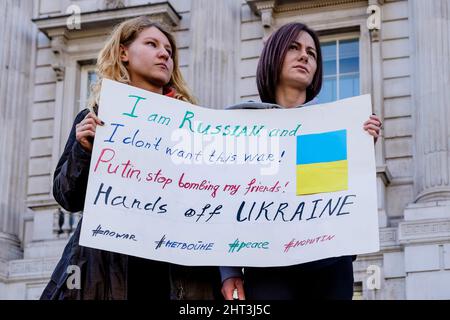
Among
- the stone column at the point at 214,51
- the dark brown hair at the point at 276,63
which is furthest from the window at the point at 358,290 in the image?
the dark brown hair at the point at 276,63

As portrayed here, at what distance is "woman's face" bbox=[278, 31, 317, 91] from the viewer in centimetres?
519

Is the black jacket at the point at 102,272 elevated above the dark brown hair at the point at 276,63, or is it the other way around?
the dark brown hair at the point at 276,63

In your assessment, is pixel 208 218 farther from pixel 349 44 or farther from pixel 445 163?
pixel 349 44

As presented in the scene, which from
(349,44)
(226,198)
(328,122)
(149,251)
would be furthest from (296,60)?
(349,44)

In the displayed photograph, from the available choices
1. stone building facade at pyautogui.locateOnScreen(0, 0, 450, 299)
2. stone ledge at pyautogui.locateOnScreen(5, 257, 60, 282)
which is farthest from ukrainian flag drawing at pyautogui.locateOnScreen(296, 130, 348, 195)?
stone ledge at pyautogui.locateOnScreen(5, 257, 60, 282)

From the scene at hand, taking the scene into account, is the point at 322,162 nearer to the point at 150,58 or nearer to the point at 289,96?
the point at 289,96

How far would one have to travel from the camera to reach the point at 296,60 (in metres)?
5.23

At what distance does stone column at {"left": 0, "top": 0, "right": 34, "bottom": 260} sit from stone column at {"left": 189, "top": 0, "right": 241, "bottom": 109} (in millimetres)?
3319

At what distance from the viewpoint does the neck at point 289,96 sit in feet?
17.1

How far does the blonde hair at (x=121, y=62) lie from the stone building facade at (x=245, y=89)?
11.7 metres

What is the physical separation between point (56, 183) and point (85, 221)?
28 centimetres

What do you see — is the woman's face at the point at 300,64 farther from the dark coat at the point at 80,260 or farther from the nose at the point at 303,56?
the dark coat at the point at 80,260

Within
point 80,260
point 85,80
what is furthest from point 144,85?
point 85,80

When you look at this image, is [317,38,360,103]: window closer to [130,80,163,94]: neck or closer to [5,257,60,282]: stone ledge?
[5,257,60,282]: stone ledge
